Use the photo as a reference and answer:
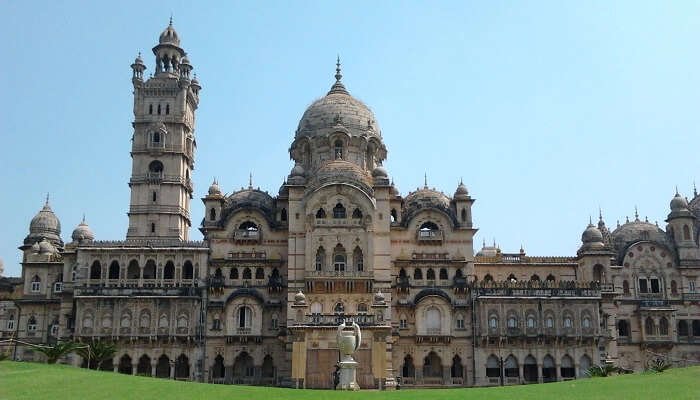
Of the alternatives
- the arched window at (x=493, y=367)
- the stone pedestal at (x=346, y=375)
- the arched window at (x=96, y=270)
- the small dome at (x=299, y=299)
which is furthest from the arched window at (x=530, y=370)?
the arched window at (x=96, y=270)

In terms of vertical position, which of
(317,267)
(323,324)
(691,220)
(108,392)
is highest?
(691,220)

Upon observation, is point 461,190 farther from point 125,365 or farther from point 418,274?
point 125,365

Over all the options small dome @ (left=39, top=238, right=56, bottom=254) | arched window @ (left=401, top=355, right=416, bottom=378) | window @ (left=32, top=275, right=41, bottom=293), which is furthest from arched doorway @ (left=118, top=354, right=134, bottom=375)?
arched window @ (left=401, top=355, right=416, bottom=378)

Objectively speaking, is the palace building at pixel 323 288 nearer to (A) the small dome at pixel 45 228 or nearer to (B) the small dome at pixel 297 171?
(B) the small dome at pixel 297 171

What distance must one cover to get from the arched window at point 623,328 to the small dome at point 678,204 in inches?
408

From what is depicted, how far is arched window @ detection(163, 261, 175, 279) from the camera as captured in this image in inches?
2143

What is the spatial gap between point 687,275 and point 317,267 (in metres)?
29.6

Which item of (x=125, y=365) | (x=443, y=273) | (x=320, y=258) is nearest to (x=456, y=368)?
(x=443, y=273)

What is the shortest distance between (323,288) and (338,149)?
11.4 m

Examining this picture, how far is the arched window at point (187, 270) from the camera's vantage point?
54375 mm

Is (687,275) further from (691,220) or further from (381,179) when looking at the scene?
(381,179)

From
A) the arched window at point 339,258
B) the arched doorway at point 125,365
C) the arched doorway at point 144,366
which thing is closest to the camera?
the arched doorway at point 125,365

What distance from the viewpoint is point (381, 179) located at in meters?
54.5

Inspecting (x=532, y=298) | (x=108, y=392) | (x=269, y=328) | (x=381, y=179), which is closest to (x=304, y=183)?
(x=381, y=179)
